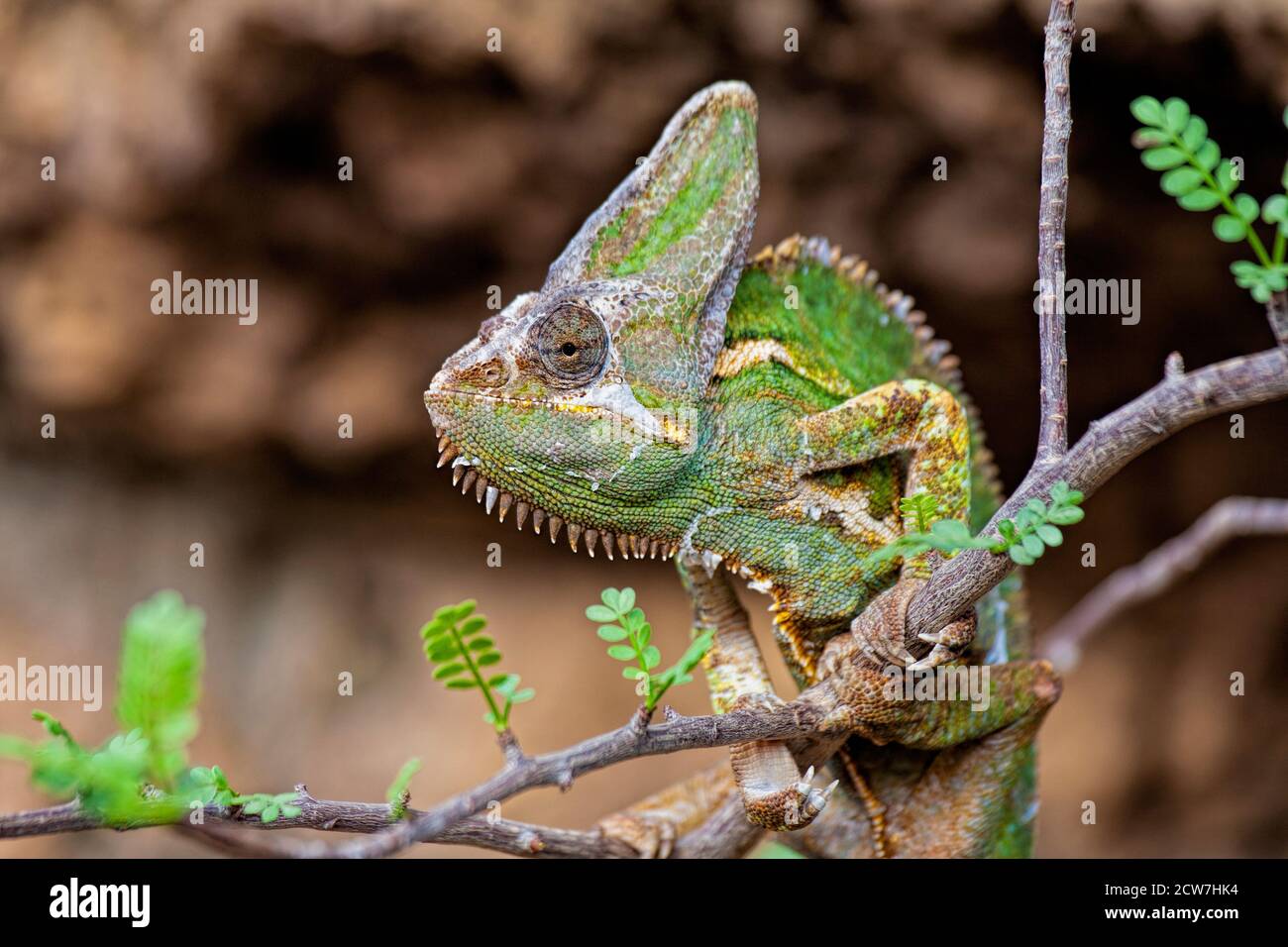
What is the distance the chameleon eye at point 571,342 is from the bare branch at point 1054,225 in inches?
33.5

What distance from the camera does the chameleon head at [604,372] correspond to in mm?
2238

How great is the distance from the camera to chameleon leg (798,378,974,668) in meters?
2.26

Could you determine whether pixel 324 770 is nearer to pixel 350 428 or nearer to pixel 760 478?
pixel 350 428

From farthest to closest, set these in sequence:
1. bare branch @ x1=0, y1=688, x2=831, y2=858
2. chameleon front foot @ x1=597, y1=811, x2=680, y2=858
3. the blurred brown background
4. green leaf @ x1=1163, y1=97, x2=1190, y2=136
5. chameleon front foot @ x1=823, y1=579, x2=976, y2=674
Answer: the blurred brown background, chameleon front foot @ x1=597, y1=811, x2=680, y2=858, chameleon front foot @ x1=823, y1=579, x2=976, y2=674, green leaf @ x1=1163, y1=97, x2=1190, y2=136, bare branch @ x1=0, y1=688, x2=831, y2=858

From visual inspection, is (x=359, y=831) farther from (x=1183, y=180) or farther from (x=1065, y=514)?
(x=1183, y=180)

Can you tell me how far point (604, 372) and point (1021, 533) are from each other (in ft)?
3.09

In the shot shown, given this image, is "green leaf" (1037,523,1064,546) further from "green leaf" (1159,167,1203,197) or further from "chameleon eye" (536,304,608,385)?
"chameleon eye" (536,304,608,385)

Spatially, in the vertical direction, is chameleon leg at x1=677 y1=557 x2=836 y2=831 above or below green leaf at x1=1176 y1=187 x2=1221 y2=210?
below

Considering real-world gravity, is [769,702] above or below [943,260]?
below

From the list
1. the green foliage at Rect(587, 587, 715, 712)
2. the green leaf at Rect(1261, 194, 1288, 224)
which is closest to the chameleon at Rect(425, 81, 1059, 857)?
the green foliage at Rect(587, 587, 715, 712)

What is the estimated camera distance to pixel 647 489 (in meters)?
2.28

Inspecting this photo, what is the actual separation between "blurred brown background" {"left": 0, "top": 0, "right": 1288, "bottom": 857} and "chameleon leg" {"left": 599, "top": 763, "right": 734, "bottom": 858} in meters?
2.99

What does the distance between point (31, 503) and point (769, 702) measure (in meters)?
5.02
